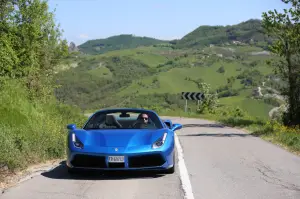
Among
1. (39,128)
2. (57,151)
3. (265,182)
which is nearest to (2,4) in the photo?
(39,128)

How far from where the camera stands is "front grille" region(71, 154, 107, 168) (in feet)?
27.7

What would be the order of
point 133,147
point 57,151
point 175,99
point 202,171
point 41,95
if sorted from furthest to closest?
1. point 175,99
2. point 41,95
3. point 57,151
4. point 202,171
5. point 133,147

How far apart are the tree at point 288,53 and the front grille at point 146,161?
18.9m

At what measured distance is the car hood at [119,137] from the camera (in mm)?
8594

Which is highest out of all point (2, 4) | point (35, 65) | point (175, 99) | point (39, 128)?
point (2, 4)

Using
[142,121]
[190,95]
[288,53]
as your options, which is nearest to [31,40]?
[288,53]

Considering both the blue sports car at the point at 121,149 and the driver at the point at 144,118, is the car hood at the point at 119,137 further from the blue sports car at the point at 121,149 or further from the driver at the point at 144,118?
the driver at the point at 144,118

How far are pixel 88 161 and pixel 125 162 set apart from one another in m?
0.65

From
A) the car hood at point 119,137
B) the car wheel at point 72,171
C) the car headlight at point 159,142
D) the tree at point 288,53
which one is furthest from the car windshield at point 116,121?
the tree at point 288,53

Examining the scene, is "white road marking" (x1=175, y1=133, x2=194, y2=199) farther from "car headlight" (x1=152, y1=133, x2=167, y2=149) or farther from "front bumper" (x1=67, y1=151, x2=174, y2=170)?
"car headlight" (x1=152, y1=133, x2=167, y2=149)

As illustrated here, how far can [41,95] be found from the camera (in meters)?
23.5

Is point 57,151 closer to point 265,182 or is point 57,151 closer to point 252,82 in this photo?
point 265,182

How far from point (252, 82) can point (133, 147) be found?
19365 centimetres

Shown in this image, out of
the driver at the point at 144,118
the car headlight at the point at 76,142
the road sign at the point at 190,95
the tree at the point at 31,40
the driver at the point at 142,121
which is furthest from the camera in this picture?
the road sign at the point at 190,95
